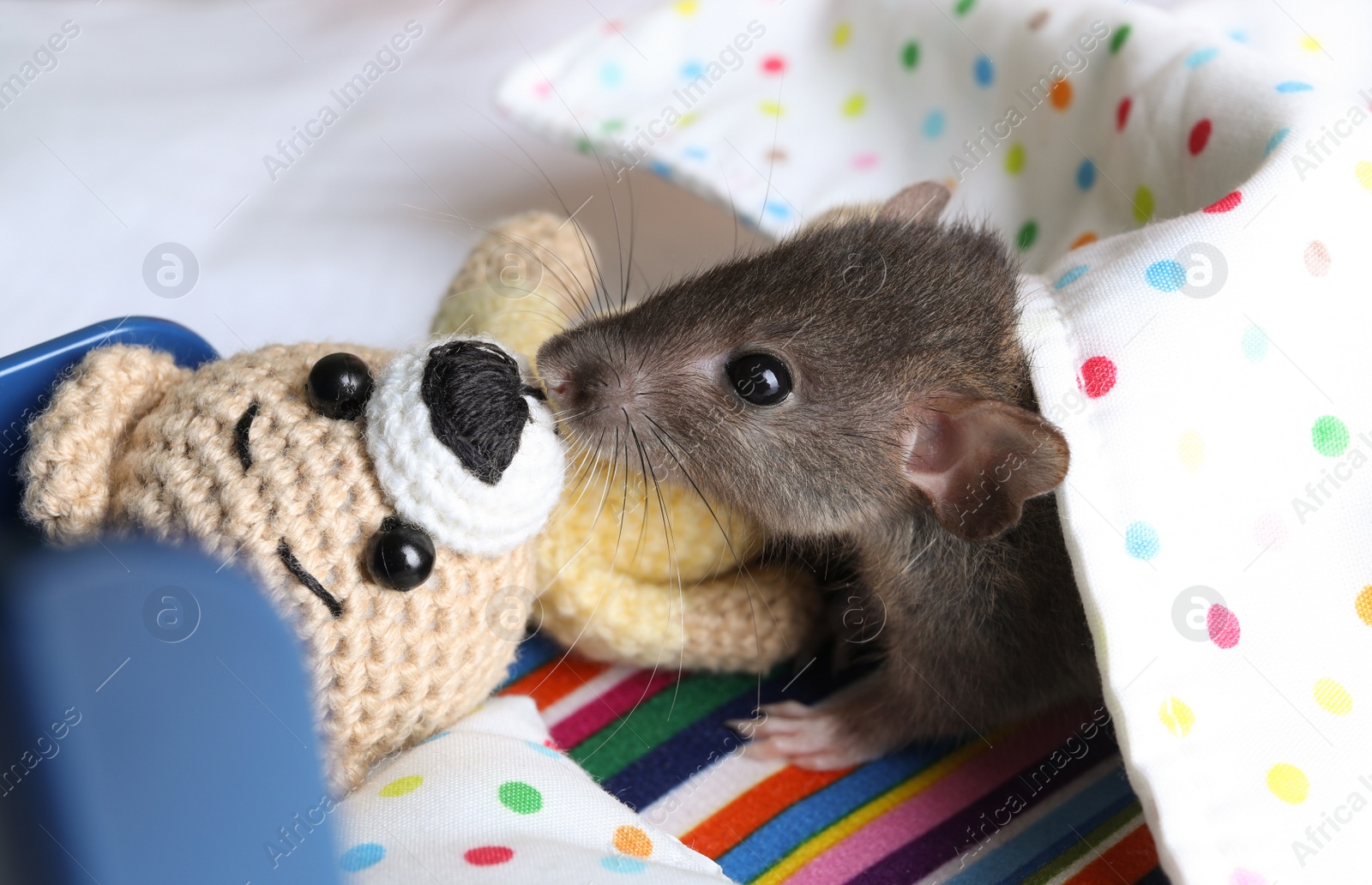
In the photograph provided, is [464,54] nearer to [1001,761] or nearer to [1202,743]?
[1001,761]

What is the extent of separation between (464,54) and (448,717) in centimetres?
256

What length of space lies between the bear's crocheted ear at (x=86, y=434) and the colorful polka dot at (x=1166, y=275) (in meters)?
1.37

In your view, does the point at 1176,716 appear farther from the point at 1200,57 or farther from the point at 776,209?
the point at 776,209

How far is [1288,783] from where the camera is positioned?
1543 millimetres

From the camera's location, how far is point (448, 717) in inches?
60.8

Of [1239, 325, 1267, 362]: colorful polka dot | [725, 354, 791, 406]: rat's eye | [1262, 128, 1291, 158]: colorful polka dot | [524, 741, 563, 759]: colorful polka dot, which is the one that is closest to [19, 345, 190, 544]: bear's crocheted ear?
[524, 741, 563, 759]: colorful polka dot

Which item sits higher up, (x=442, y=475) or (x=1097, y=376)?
(x=1097, y=376)

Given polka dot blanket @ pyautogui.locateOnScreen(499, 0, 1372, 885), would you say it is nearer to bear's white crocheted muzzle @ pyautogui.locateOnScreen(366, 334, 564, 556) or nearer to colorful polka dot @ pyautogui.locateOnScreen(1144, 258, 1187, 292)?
colorful polka dot @ pyautogui.locateOnScreen(1144, 258, 1187, 292)

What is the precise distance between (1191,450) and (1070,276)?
344 mm

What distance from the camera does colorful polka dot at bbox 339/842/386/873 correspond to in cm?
132

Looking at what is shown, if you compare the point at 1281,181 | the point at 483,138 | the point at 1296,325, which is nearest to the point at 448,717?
the point at 1296,325

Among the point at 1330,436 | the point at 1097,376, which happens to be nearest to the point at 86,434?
the point at 1097,376

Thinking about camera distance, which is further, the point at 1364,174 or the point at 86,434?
the point at 1364,174

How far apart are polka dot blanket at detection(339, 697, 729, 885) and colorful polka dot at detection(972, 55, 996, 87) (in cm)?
186
